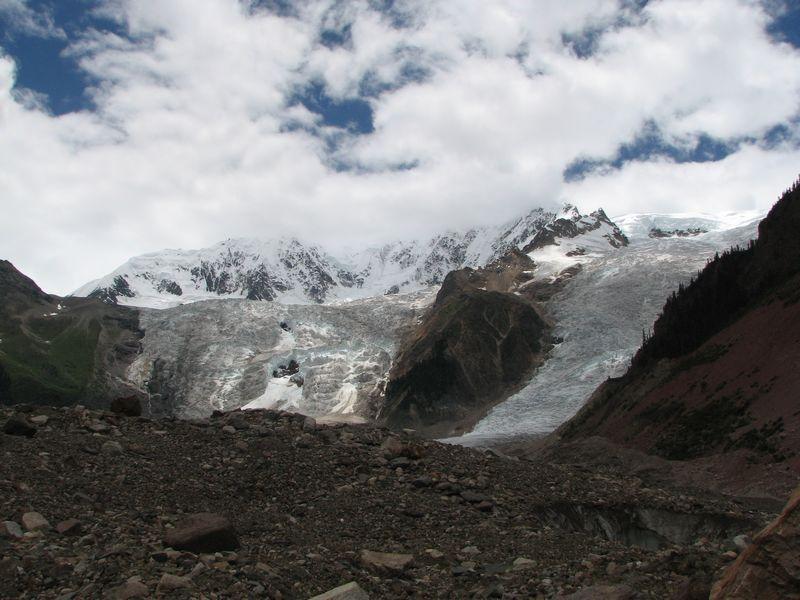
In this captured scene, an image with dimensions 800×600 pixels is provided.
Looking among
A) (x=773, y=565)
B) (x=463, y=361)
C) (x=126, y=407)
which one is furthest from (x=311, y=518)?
(x=463, y=361)

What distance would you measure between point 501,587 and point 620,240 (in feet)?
633

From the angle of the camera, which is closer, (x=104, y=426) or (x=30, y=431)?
(x=30, y=431)

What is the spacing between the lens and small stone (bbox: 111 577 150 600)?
807 centimetres

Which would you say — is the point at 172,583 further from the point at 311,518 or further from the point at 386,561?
the point at 311,518

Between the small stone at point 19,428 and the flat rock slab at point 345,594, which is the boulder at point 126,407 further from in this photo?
the flat rock slab at point 345,594

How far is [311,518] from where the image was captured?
12.1 metres

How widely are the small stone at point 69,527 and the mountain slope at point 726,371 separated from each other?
25.4 metres

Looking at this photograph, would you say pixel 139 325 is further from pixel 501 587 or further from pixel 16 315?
pixel 501 587

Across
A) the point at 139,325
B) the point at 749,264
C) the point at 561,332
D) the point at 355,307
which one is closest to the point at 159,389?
the point at 139,325

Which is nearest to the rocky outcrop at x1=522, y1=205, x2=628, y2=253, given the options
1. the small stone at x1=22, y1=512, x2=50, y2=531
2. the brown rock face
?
the small stone at x1=22, y1=512, x2=50, y2=531

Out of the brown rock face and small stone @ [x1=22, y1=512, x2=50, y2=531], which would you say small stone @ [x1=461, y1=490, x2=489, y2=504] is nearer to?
small stone @ [x1=22, y1=512, x2=50, y2=531]

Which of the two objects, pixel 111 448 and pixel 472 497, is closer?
pixel 111 448

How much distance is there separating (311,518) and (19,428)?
5.86m

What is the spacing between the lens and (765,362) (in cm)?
3881
